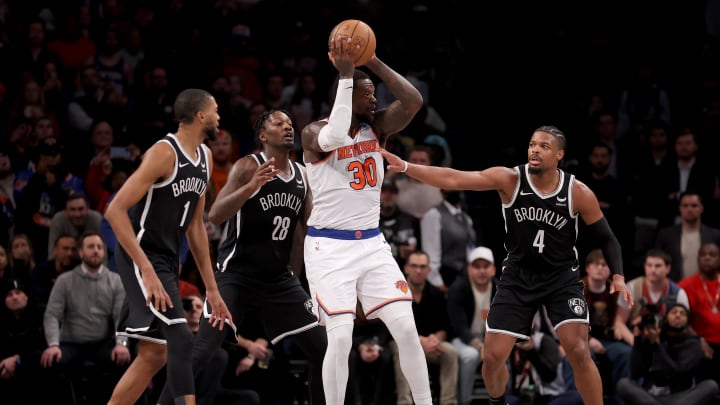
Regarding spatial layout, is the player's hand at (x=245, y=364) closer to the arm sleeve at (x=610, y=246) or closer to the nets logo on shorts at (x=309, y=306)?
the nets logo on shorts at (x=309, y=306)

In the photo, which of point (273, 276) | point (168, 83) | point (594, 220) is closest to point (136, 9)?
point (168, 83)

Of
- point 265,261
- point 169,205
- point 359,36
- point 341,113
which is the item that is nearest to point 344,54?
point 359,36

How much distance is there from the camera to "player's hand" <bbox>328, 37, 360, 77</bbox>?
20.0 feet

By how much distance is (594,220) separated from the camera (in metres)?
7.08

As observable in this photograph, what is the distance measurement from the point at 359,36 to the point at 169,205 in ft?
5.15

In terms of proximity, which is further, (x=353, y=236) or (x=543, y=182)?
(x=543, y=182)

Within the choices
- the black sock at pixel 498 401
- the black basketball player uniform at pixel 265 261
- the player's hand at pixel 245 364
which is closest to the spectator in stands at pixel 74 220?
the player's hand at pixel 245 364

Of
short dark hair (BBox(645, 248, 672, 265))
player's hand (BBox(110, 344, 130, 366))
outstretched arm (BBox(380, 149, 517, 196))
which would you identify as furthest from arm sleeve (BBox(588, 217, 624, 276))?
player's hand (BBox(110, 344, 130, 366))

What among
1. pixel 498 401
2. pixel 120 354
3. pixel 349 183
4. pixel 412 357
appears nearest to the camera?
pixel 412 357

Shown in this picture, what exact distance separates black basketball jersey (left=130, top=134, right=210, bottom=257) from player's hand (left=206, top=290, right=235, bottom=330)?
1.22ft

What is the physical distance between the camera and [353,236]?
6.40m

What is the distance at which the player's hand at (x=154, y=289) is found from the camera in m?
6.14

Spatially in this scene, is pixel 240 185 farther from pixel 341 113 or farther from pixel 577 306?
pixel 577 306

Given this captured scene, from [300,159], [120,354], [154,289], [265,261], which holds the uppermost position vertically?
[300,159]
